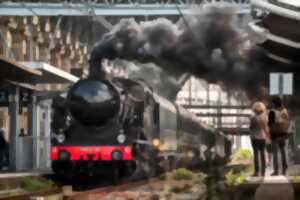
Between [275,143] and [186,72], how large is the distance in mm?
5993

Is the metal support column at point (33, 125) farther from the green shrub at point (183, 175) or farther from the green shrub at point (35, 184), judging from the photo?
the green shrub at point (35, 184)

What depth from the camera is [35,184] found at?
57.7 feet

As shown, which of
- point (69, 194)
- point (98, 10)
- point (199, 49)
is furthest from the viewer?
point (98, 10)

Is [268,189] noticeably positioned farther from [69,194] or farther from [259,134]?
[69,194]

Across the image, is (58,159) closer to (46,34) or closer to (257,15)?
(257,15)

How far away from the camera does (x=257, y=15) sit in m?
14.6

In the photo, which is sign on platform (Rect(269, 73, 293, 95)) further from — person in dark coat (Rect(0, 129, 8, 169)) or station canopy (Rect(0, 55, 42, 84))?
person in dark coat (Rect(0, 129, 8, 169))

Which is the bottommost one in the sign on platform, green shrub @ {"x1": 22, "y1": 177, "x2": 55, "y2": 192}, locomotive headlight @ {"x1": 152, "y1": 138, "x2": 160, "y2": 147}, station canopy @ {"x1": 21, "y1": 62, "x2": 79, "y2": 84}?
green shrub @ {"x1": 22, "y1": 177, "x2": 55, "y2": 192}

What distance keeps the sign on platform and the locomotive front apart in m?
4.55

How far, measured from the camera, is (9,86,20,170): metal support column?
2316 centimetres

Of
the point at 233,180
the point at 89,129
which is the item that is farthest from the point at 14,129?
the point at 233,180

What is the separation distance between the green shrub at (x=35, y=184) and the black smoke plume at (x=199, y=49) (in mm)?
2655

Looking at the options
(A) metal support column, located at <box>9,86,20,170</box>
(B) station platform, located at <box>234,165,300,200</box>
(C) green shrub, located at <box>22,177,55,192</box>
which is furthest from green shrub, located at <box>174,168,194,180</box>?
(B) station platform, located at <box>234,165,300,200</box>

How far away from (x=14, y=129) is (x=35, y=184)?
21.4 feet
